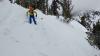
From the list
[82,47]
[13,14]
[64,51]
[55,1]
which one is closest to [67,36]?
[82,47]

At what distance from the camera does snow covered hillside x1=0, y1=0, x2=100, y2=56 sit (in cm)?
1631

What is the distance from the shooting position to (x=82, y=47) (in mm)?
23422

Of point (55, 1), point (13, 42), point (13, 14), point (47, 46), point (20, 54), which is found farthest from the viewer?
point (55, 1)

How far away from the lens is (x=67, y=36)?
74.7 feet

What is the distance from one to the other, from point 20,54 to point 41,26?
16.7ft

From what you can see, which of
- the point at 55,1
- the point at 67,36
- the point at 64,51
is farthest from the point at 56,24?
the point at 55,1

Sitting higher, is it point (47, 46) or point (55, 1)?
point (47, 46)

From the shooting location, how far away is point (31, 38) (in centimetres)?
1809

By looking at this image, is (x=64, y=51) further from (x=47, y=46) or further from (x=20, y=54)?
(x=20, y=54)

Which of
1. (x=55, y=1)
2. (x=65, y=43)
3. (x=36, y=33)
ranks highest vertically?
(x=36, y=33)

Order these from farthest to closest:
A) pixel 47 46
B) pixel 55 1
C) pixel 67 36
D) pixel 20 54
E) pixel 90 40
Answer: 1. pixel 55 1
2. pixel 90 40
3. pixel 67 36
4. pixel 47 46
5. pixel 20 54

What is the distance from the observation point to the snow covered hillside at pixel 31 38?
53.5 ft

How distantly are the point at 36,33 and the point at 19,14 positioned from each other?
99.4 inches

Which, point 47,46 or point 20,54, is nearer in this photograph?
point 20,54
